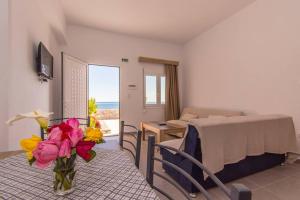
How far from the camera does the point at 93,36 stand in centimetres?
428

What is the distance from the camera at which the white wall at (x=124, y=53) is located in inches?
163

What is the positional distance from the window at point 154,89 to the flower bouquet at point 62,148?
4267 millimetres

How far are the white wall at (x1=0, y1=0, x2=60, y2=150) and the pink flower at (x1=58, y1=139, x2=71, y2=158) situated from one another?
1288 mm

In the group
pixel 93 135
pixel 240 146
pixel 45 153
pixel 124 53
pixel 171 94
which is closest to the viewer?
pixel 45 153

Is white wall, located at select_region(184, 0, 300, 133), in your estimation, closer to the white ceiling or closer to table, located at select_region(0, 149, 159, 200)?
the white ceiling

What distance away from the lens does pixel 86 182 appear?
0.78m

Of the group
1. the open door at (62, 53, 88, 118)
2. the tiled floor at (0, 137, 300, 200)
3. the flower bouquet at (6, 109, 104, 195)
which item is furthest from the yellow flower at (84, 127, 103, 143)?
the open door at (62, 53, 88, 118)

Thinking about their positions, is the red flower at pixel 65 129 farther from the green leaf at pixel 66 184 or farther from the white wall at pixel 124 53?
the white wall at pixel 124 53

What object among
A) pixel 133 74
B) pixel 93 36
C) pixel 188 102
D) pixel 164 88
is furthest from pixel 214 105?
pixel 93 36

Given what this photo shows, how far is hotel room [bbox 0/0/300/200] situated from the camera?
73 centimetres

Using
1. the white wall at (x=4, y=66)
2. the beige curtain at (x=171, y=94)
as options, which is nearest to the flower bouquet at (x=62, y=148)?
the white wall at (x=4, y=66)

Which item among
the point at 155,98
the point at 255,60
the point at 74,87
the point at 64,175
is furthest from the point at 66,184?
the point at 155,98

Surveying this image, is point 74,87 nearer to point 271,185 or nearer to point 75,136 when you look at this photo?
point 75,136

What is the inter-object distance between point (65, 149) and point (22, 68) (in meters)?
1.64
